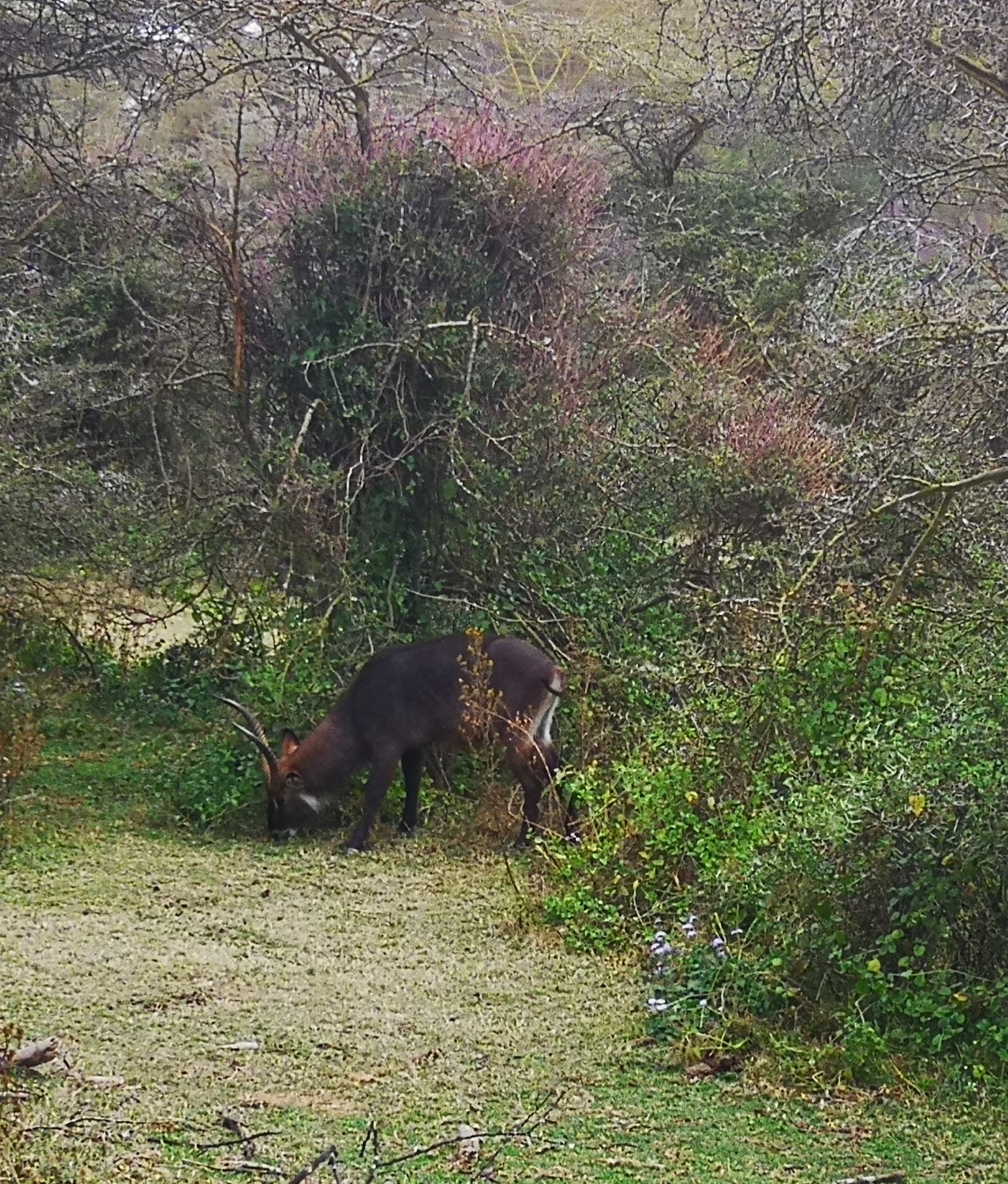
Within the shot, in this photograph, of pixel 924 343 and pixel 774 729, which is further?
pixel 774 729

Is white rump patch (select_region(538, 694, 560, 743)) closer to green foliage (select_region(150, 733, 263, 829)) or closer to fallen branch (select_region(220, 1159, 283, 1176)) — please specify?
green foliage (select_region(150, 733, 263, 829))

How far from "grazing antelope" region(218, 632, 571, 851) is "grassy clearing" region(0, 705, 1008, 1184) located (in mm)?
629

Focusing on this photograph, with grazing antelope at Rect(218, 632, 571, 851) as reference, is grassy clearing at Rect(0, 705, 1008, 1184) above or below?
below

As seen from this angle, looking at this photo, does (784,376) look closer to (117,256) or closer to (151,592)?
(151,592)

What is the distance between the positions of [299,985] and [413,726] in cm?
295

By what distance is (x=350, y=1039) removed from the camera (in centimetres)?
561

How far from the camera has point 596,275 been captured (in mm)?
11602

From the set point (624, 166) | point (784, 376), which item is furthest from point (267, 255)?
point (624, 166)

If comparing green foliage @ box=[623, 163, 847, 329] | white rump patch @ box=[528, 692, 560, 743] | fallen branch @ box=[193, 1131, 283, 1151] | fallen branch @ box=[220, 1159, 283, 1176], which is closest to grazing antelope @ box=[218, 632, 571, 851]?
white rump patch @ box=[528, 692, 560, 743]

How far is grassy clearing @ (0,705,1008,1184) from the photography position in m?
4.46

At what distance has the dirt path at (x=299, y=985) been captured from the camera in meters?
5.11

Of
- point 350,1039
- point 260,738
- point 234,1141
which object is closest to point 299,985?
point 350,1039

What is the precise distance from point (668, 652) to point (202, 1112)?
5088mm

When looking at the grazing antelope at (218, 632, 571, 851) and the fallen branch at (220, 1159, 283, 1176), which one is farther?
the grazing antelope at (218, 632, 571, 851)
